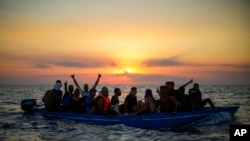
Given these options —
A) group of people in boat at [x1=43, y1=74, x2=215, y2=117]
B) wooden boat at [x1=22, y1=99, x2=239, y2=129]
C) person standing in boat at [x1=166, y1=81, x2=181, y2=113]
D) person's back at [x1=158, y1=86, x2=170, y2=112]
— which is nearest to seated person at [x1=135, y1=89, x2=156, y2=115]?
group of people in boat at [x1=43, y1=74, x2=215, y2=117]

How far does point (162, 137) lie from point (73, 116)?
5.60 meters

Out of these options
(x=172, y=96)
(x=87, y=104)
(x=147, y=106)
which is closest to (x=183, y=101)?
(x=172, y=96)

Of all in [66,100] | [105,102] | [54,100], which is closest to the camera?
[105,102]

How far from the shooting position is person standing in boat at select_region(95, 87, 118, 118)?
15.6 meters

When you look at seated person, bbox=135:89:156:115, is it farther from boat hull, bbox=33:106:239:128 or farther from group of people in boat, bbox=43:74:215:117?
boat hull, bbox=33:106:239:128

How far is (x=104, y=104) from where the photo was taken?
1577 centimetres

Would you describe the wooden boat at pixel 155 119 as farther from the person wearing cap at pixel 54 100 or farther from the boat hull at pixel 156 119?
the person wearing cap at pixel 54 100

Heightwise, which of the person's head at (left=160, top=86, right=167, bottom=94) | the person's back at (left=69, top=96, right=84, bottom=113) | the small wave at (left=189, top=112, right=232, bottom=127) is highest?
the person's head at (left=160, top=86, right=167, bottom=94)

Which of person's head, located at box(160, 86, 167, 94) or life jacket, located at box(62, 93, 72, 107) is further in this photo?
life jacket, located at box(62, 93, 72, 107)

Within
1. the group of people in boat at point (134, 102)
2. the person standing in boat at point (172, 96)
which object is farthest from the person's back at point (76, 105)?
the person standing in boat at point (172, 96)

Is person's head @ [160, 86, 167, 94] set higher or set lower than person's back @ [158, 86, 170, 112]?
higher

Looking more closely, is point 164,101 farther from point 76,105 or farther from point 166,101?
point 76,105

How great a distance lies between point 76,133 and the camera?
1509cm

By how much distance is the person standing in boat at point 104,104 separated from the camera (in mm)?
15622
